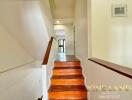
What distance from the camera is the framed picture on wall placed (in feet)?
13.7

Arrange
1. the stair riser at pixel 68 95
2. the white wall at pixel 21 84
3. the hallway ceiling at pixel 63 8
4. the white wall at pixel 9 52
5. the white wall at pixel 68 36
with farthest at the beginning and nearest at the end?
the white wall at pixel 68 36, the hallway ceiling at pixel 63 8, the stair riser at pixel 68 95, the white wall at pixel 9 52, the white wall at pixel 21 84

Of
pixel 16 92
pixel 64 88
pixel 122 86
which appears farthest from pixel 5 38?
pixel 122 86

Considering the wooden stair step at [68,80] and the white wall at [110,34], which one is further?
the wooden stair step at [68,80]

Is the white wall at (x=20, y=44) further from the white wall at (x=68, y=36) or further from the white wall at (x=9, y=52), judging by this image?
the white wall at (x=68, y=36)

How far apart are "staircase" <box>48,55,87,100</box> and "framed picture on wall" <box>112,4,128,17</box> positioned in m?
1.98

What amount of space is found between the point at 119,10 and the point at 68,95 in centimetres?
234

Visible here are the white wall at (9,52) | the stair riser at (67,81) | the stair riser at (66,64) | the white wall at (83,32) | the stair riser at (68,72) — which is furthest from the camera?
the stair riser at (66,64)

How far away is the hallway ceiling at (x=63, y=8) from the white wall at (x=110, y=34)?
3.96 metres

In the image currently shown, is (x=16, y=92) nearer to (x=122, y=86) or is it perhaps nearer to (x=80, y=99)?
(x=80, y=99)

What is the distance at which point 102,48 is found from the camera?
4.10m

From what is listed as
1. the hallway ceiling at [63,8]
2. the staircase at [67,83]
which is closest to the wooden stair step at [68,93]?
the staircase at [67,83]

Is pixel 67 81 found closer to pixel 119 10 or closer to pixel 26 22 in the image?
pixel 26 22

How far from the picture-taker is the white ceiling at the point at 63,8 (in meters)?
8.00

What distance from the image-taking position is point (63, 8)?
9188 mm
